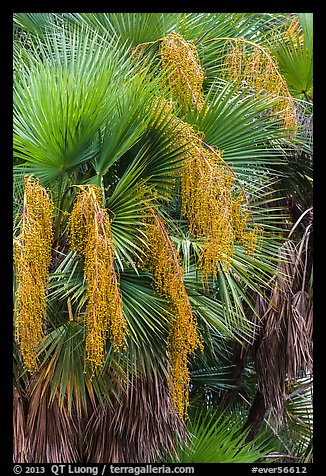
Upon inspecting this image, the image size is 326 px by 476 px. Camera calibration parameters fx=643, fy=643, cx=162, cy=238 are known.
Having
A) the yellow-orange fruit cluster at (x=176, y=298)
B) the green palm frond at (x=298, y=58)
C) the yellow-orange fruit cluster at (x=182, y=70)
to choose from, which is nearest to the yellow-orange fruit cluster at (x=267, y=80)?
the yellow-orange fruit cluster at (x=182, y=70)

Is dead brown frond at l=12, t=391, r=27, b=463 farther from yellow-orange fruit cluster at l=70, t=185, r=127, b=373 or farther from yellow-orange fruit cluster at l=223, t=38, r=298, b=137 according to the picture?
yellow-orange fruit cluster at l=223, t=38, r=298, b=137

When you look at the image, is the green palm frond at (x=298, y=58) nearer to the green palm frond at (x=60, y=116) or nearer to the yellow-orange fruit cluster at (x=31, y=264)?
the green palm frond at (x=60, y=116)

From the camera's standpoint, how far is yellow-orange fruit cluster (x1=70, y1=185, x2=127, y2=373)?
3.12 m

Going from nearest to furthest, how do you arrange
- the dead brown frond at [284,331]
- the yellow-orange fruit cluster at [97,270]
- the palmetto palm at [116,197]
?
the yellow-orange fruit cluster at [97,270], the palmetto palm at [116,197], the dead brown frond at [284,331]

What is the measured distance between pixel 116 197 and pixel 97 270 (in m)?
0.72

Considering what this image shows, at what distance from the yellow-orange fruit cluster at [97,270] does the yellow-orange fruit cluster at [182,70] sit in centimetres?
111

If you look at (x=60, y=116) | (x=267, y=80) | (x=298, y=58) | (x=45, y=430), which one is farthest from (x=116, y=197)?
(x=298, y=58)

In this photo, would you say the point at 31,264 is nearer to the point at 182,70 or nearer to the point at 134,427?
the point at 182,70

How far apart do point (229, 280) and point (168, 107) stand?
1.41 metres

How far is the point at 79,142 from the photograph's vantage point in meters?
3.62

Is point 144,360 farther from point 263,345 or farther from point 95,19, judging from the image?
point 95,19

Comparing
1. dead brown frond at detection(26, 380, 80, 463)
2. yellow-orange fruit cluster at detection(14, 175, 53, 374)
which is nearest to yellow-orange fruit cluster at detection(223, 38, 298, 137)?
yellow-orange fruit cluster at detection(14, 175, 53, 374)

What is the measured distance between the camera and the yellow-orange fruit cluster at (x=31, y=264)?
3189 millimetres

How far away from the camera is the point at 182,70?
13.1 ft
